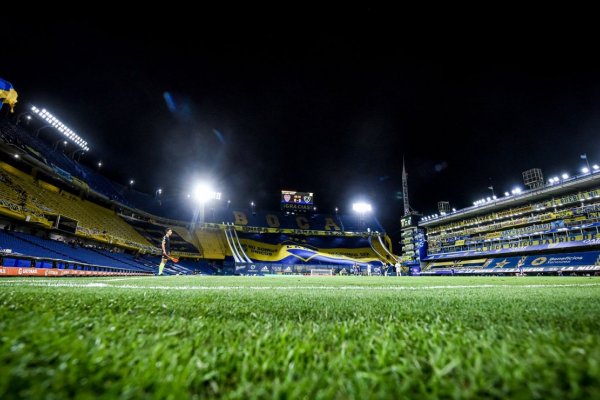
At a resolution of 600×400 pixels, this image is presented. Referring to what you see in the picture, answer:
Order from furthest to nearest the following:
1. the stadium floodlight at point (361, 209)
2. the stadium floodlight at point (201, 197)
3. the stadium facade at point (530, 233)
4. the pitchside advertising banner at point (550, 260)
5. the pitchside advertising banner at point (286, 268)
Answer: the stadium floodlight at point (361, 209)
the stadium floodlight at point (201, 197)
the pitchside advertising banner at point (286, 268)
the stadium facade at point (530, 233)
the pitchside advertising banner at point (550, 260)

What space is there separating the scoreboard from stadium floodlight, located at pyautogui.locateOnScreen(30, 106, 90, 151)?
2997cm

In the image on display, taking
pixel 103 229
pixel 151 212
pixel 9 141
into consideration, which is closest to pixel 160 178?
pixel 151 212

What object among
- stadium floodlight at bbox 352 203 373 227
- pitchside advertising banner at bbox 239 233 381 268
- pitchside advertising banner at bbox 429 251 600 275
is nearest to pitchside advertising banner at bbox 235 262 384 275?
A: pitchside advertising banner at bbox 239 233 381 268

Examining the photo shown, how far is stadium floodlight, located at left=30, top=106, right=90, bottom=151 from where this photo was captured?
82.0 ft

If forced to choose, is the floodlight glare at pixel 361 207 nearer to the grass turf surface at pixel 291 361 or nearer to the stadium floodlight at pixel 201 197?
the stadium floodlight at pixel 201 197

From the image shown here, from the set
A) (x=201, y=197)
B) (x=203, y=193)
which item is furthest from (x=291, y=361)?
(x=201, y=197)

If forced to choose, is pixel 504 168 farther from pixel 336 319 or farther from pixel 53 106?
pixel 53 106

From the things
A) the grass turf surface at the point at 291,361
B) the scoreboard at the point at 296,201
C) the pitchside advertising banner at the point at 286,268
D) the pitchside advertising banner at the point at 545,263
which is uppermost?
the scoreboard at the point at 296,201

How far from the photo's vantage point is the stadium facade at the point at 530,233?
34.3 meters

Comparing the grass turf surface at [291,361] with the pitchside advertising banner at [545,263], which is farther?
the pitchside advertising banner at [545,263]

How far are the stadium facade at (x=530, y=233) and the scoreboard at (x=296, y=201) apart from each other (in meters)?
28.3

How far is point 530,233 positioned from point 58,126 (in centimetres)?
6289

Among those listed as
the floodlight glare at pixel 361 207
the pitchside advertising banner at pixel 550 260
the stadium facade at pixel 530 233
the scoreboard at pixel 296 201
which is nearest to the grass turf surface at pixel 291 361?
the stadium facade at pixel 530 233

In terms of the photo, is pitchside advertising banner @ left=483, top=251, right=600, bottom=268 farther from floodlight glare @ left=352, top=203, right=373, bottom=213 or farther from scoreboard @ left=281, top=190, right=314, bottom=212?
scoreboard @ left=281, top=190, right=314, bottom=212
